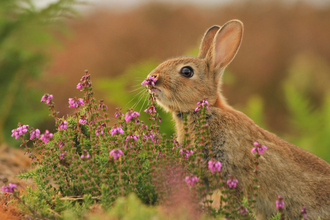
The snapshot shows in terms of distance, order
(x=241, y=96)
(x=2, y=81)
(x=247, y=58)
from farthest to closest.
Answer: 1. (x=247, y=58)
2. (x=241, y=96)
3. (x=2, y=81)

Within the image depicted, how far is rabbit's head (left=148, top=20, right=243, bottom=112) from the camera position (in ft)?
12.9

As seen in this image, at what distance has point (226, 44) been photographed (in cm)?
432

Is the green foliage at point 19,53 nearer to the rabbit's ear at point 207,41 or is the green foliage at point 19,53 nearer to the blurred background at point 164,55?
the blurred background at point 164,55

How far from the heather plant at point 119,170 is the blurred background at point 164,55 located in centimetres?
395

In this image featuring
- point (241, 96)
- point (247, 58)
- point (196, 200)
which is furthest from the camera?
point (247, 58)

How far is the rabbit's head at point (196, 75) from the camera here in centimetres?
394

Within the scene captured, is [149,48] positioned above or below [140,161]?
above

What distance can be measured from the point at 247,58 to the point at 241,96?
82.0 inches

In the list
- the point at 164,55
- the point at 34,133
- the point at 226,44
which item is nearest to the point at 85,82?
the point at 34,133

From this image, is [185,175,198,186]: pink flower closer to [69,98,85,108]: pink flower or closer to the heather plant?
the heather plant

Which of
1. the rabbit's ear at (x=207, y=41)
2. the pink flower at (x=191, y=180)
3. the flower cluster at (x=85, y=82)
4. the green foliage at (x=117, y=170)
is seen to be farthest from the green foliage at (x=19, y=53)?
the pink flower at (x=191, y=180)

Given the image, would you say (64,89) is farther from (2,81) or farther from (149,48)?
(2,81)

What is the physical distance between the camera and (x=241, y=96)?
14125 mm

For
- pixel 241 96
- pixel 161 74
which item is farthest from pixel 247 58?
pixel 161 74
